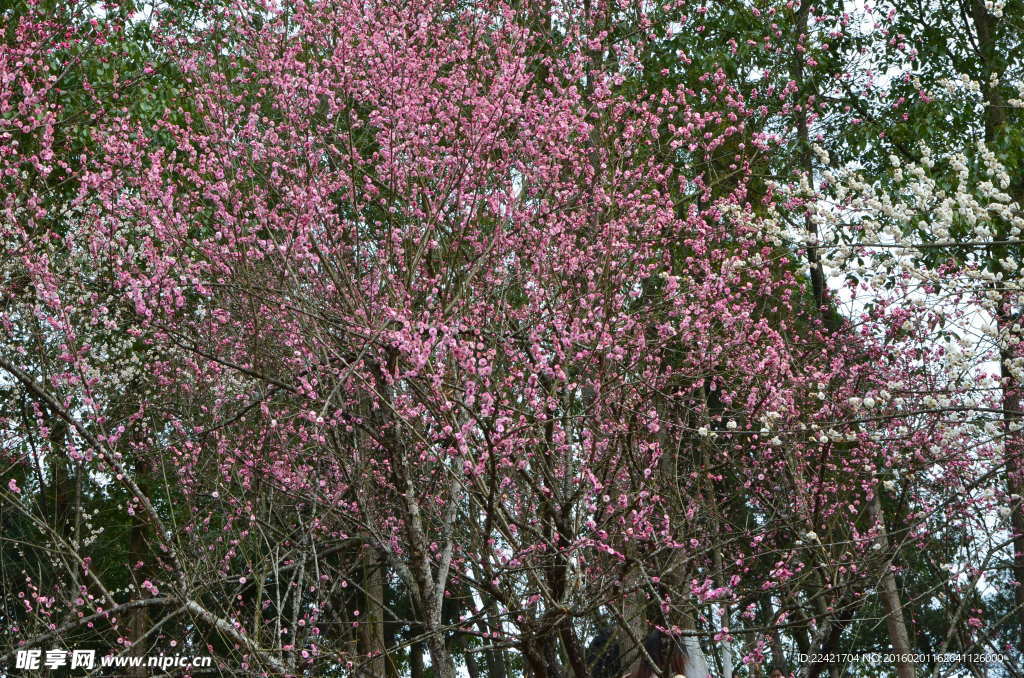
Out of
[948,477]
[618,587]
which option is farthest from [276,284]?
[948,477]

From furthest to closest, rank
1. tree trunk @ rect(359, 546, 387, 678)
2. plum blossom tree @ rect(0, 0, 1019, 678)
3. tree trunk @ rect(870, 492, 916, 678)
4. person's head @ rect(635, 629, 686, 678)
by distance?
tree trunk @ rect(359, 546, 387, 678)
tree trunk @ rect(870, 492, 916, 678)
person's head @ rect(635, 629, 686, 678)
plum blossom tree @ rect(0, 0, 1019, 678)

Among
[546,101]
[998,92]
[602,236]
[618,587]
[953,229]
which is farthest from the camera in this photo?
[998,92]

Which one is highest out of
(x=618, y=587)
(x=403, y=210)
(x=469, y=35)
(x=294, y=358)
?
(x=469, y=35)

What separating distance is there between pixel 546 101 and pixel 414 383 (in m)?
3.96

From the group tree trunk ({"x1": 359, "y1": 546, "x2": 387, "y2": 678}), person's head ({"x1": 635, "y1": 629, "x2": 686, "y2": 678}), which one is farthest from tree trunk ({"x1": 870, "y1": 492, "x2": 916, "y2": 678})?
tree trunk ({"x1": 359, "y1": 546, "x2": 387, "y2": 678})

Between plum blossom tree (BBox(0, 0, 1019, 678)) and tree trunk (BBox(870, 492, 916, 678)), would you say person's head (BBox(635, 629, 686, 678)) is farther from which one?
tree trunk (BBox(870, 492, 916, 678))

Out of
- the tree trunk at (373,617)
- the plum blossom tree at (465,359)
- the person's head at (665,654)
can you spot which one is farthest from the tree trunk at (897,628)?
the tree trunk at (373,617)

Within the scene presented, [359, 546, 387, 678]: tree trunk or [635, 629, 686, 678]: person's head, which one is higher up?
[359, 546, 387, 678]: tree trunk

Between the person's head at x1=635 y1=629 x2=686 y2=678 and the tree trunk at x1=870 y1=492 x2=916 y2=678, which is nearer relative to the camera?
the person's head at x1=635 y1=629 x2=686 y2=678

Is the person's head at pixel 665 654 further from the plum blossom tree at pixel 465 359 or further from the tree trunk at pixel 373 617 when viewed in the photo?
the tree trunk at pixel 373 617

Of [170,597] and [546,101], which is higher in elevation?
[546,101]

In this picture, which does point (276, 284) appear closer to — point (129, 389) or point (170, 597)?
point (170, 597)

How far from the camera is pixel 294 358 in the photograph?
6840 mm

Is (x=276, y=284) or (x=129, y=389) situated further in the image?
(x=129, y=389)
